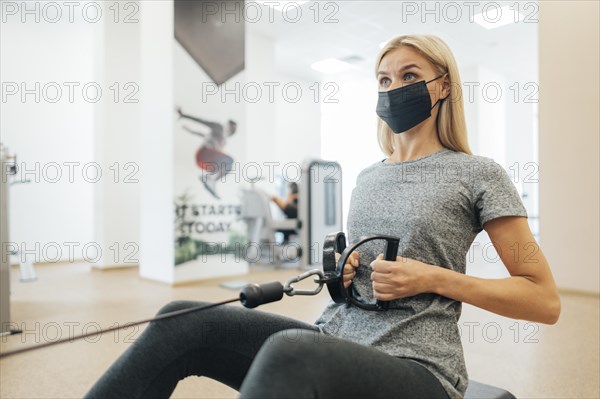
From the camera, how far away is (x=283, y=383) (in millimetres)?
589

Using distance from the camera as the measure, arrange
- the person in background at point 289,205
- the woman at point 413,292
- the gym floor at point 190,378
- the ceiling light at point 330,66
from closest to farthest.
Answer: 1. the woman at point 413,292
2. the gym floor at point 190,378
3. the person in background at point 289,205
4. the ceiling light at point 330,66

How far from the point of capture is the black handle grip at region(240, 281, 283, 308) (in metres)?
0.77

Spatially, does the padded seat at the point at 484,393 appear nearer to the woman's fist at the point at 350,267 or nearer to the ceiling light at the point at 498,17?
the woman's fist at the point at 350,267

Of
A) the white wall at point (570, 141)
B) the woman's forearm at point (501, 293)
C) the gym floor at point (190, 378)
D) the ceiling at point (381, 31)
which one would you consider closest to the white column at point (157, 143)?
the gym floor at point (190, 378)

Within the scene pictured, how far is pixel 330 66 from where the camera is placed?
7453 mm

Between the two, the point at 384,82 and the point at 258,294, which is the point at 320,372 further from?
the point at 384,82

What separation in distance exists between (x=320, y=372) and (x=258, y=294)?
214mm

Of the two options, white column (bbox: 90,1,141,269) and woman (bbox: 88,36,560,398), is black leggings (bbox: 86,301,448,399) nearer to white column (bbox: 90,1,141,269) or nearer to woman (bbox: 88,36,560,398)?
woman (bbox: 88,36,560,398)

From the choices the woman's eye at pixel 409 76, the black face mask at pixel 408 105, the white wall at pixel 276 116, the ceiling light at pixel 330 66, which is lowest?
the black face mask at pixel 408 105

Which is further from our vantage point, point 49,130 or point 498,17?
point 498,17

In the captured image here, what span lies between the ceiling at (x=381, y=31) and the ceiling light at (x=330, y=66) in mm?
145

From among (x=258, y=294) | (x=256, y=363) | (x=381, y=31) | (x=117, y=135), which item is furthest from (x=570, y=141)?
(x=117, y=135)

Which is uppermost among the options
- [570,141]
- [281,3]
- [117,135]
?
[281,3]

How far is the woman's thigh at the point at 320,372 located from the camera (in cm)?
59
